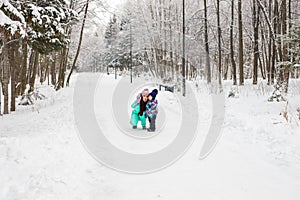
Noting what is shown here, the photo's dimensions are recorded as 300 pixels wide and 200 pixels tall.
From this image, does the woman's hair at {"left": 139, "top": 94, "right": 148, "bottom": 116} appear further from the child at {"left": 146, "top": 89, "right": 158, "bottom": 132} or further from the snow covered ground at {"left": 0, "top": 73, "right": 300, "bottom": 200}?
the snow covered ground at {"left": 0, "top": 73, "right": 300, "bottom": 200}

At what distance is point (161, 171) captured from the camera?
5.46 meters

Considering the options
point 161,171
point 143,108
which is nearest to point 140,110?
point 143,108

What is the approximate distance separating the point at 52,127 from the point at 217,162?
4942 mm

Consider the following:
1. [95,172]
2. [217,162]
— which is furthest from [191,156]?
[95,172]

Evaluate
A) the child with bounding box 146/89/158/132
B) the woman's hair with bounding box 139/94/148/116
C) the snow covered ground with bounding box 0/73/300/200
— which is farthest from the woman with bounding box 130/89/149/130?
the snow covered ground with bounding box 0/73/300/200

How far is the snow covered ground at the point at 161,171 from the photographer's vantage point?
4.39 m

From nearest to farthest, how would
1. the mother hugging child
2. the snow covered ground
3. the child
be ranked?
the snow covered ground
the child
the mother hugging child

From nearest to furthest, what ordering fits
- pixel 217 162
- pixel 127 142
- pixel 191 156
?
pixel 217 162 < pixel 191 156 < pixel 127 142

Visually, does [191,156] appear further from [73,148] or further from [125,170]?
[73,148]

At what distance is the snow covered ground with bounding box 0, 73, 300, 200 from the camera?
439 cm

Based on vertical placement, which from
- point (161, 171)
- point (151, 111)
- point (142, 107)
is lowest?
point (161, 171)

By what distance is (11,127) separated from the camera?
8.34 metres

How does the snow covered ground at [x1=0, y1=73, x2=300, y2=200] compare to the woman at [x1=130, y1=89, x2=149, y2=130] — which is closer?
the snow covered ground at [x1=0, y1=73, x2=300, y2=200]

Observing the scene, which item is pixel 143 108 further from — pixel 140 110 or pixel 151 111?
pixel 151 111
